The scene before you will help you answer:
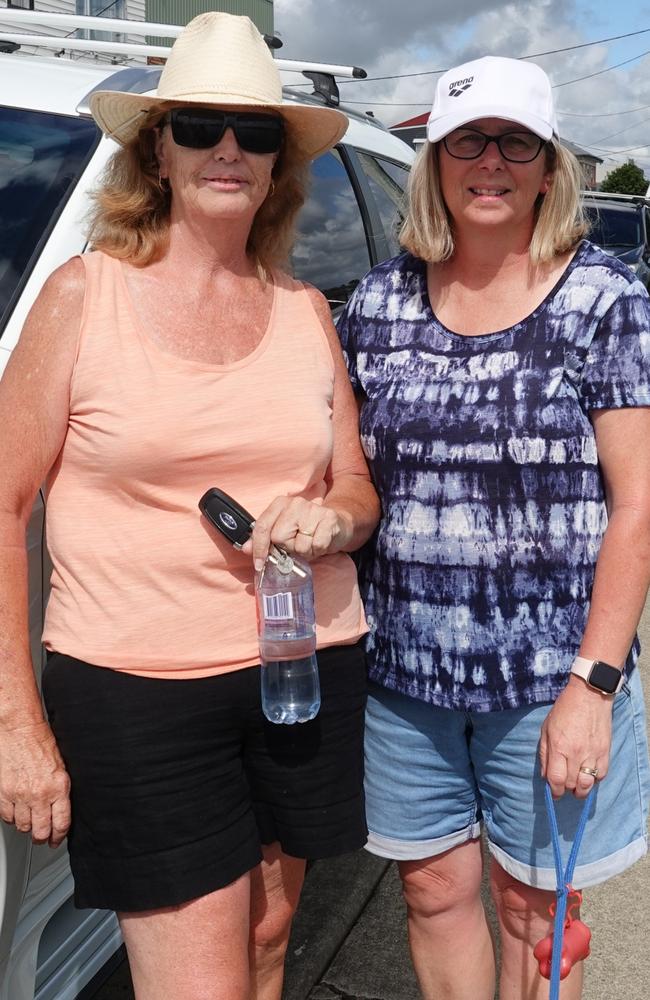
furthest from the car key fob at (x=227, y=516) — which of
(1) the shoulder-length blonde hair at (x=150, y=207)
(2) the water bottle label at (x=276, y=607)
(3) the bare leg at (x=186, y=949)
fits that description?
(3) the bare leg at (x=186, y=949)

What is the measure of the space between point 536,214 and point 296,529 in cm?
82

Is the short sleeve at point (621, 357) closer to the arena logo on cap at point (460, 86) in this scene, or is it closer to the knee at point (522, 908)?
the arena logo on cap at point (460, 86)

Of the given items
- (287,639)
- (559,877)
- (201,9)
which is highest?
(201,9)

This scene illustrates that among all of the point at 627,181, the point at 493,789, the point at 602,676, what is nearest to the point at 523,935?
the point at 493,789

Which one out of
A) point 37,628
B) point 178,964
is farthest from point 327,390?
point 178,964

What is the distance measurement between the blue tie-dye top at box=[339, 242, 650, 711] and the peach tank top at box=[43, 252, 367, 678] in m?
0.30

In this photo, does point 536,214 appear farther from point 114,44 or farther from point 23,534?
point 114,44

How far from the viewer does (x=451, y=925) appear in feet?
7.72

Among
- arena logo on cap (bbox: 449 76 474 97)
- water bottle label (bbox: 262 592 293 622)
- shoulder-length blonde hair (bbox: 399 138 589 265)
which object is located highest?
arena logo on cap (bbox: 449 76 474 97)

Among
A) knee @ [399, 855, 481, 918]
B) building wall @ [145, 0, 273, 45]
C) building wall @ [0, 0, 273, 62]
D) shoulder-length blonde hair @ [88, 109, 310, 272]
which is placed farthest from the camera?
building wall @ [145, 0, 273, 45]

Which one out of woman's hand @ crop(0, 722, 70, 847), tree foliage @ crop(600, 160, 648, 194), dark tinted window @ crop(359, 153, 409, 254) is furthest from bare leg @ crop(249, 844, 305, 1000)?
tree foliage @ crop(600, 160, 648, 194)

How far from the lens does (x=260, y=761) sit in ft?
6.71

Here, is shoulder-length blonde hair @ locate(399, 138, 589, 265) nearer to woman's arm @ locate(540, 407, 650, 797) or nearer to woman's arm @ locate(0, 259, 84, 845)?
woman's arm @ locate(540, 407, 650, 797)

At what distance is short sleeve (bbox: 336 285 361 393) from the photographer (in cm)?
229
